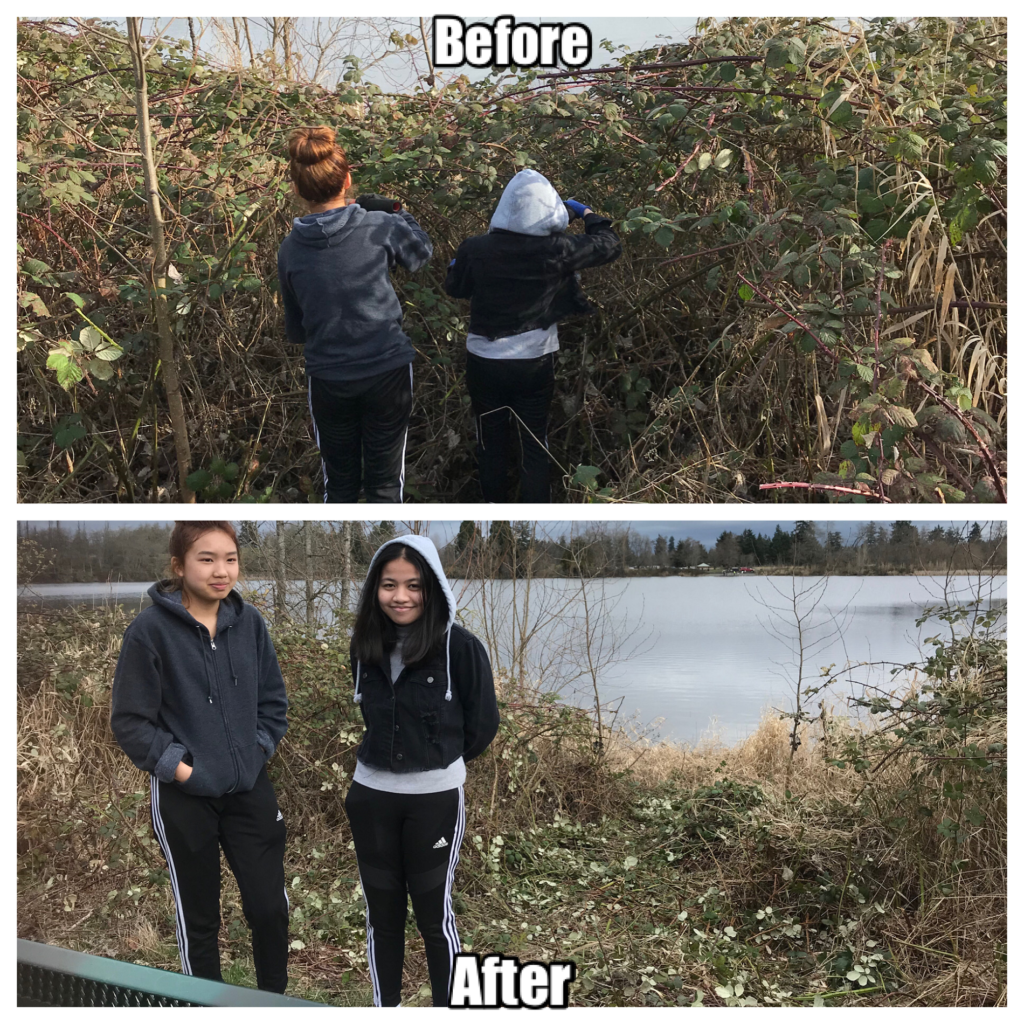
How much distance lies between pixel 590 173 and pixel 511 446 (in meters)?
1.19

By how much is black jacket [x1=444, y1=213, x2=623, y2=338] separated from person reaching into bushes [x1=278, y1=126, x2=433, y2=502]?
0.23 meters

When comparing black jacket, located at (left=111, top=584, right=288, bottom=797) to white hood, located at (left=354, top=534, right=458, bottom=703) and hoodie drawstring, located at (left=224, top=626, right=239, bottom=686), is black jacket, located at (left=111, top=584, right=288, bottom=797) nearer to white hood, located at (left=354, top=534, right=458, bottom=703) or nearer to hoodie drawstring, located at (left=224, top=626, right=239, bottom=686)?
hoodie drawstring, located at (left=224, top=626, right=239, bottom=686)

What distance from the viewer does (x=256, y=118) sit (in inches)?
152

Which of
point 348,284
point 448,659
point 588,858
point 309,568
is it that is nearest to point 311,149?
point 348,284

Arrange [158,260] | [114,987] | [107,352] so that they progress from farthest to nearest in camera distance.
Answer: [158,260] < [107,352] < [114,987]

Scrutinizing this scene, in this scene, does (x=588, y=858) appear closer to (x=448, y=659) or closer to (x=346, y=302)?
(x=448, y=659)

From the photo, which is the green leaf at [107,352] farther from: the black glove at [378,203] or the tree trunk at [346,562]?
the tree trunk at [346,562]

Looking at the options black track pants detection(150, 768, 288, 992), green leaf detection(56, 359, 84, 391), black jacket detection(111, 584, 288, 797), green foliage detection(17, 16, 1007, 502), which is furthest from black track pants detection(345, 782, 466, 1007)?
green leaf detection(56, 359, 84, 391)

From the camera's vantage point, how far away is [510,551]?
12.7 ft

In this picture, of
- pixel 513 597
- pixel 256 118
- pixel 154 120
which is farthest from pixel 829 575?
pixel 154 120

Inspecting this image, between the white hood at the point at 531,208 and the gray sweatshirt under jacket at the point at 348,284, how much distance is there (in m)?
0.32

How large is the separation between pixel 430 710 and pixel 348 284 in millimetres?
1368

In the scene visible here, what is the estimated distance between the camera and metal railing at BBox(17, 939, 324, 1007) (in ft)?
7.08

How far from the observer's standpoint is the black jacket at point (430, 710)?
2537 millimetres
